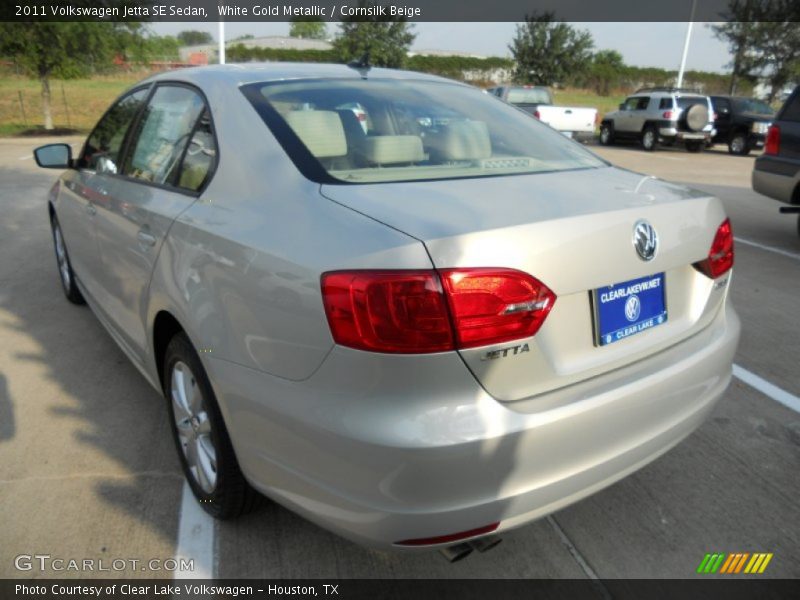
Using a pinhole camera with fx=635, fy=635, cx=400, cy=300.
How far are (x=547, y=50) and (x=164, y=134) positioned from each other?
3905 centimetres

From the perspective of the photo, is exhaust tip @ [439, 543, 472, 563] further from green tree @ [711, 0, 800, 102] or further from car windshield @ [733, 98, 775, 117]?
green tree @ [711, 0, 800, 102]

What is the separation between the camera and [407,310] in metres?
1.58

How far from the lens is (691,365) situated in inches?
83.1

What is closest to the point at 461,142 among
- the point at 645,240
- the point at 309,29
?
the point at 645,240

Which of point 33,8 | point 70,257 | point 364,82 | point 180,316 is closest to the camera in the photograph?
point 180,316

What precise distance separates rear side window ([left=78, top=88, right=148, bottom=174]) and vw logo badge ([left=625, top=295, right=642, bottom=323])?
Answer: 258cm

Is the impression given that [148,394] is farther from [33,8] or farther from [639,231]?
[33,8]

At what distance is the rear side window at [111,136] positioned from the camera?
131 inches

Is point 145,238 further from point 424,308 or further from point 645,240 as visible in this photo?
point 645,240

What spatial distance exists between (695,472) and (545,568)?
97 centimetres

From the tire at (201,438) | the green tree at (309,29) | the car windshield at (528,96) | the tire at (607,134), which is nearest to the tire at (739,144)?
the tire at (607,134)

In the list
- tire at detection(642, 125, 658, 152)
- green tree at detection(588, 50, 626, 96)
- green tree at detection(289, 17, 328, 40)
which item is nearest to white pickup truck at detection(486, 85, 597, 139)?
tire at detection(642, 125, 658, 152)

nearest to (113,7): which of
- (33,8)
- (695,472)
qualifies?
(33,8)

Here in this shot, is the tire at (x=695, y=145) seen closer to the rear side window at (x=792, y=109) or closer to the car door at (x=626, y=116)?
the car door at (x=626, y=116)
